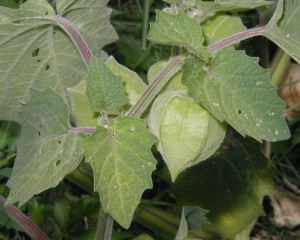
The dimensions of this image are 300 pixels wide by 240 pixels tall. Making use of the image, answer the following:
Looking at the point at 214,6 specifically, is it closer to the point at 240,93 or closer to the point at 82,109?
the point at 240,93

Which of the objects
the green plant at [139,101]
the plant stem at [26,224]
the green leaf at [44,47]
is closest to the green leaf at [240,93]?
the green plant at [139,101]

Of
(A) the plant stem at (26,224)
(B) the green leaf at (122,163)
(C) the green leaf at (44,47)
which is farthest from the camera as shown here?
(A) the plant stem at (26,224)

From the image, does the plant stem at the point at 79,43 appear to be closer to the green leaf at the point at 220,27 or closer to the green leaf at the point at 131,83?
the green leaf at the point at 131,83

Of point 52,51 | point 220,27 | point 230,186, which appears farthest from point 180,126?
point 230,186

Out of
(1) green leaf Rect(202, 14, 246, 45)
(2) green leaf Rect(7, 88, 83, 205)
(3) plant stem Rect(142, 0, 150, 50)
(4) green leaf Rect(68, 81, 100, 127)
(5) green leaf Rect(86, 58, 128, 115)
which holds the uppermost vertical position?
(1) green leaf Rect(202, 14, 246, 45)

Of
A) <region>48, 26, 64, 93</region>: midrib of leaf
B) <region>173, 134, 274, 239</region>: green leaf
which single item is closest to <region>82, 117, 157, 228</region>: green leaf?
<region>48, 26, 64, 93</region>: midrib of leaf

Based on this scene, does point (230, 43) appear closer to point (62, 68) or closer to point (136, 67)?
point (62, 68)

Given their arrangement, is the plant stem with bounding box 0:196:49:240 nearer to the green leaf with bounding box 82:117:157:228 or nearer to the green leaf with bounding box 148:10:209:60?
the green leaf with bounding box 82:117:157:228

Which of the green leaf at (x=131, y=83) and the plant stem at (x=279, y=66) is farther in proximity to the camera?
the plant stem at (x=279, y=66)
